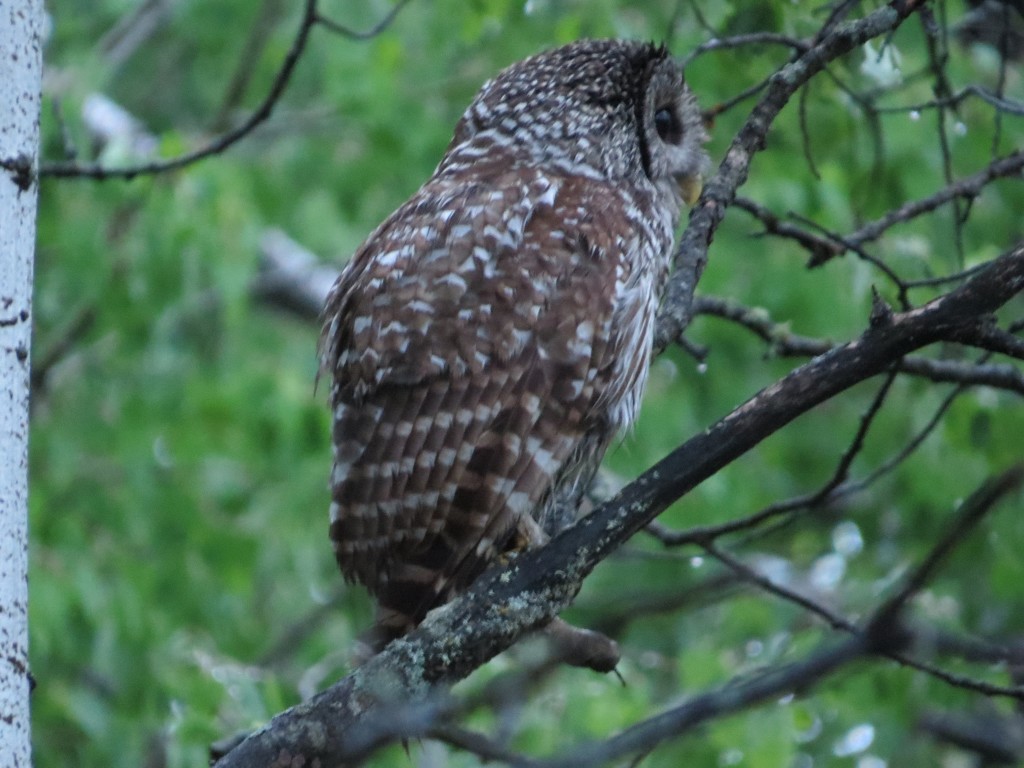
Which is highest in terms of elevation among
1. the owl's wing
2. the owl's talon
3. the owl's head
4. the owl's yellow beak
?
the owl's head

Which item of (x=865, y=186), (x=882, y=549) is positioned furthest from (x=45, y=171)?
(x=882, y=549)

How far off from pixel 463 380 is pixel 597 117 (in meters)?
0.99

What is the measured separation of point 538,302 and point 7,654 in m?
1.36

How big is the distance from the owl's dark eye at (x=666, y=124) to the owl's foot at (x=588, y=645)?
152 centimetres

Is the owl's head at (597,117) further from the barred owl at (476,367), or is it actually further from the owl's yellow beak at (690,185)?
the barred owl at (476,367)

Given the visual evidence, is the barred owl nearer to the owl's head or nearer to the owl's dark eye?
the owl's head

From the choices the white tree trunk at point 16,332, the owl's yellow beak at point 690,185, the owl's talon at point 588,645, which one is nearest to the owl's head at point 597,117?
the owl's yellow beak at point 690,185

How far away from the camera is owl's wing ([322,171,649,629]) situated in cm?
288

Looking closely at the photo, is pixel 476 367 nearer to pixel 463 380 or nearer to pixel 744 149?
pixel 463 380

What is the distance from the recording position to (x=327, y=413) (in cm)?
631

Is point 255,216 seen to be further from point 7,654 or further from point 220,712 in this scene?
point 7,654

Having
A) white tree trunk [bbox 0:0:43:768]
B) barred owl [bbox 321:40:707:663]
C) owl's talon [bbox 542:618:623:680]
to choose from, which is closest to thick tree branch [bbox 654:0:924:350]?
barred owl [bbox 321:40:707:663]

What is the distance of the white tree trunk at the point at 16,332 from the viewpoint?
2111mm

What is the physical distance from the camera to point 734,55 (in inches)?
153
